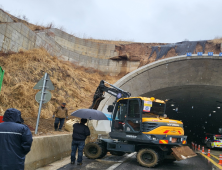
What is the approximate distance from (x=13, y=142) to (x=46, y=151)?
11.5 feet

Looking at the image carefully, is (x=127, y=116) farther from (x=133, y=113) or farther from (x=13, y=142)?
(x=13, y=142)

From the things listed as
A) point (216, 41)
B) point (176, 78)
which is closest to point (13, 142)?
point (176, 78)

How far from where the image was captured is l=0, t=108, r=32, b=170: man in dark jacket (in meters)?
3.81

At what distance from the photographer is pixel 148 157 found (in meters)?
8.56

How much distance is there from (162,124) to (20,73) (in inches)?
475

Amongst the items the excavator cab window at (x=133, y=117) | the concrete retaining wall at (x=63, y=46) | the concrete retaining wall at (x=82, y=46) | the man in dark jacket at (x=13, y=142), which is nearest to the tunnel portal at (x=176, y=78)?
the excavator cab window at (x=133, y=117)

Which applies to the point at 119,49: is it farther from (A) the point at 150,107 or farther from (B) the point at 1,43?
(A) the point at 150,107

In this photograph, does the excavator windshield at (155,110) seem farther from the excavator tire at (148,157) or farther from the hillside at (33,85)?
the hillside at (33,85)

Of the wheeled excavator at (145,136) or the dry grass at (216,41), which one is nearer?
the wheeled excavator at (145,136)

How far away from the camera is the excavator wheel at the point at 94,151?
29.8ft

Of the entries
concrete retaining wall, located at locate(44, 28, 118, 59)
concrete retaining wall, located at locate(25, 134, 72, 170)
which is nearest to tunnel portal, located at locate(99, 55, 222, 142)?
concrete retaining wall, located at locate(25, 134, 72, 170)

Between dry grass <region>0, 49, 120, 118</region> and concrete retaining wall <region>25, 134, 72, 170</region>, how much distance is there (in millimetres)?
4983

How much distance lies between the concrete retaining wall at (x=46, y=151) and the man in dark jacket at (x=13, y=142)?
88.8 inches

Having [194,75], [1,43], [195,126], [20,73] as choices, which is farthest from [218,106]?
[1,43]
